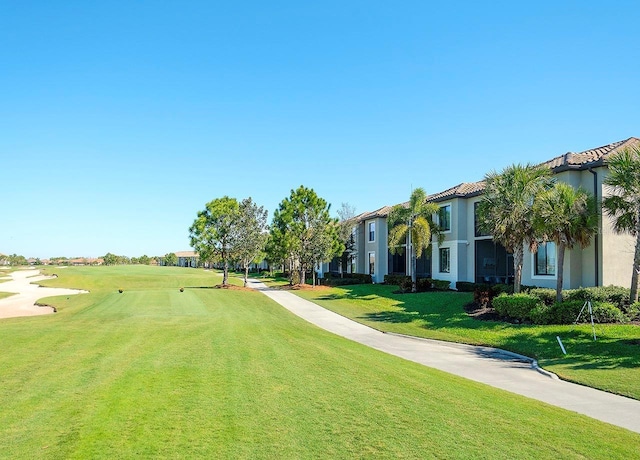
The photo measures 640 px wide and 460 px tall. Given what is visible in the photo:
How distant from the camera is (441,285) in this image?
31.1m

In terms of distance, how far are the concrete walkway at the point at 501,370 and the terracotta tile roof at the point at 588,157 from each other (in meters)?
11.3

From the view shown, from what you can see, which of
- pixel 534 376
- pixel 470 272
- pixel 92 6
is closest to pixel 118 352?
pixel 534 376

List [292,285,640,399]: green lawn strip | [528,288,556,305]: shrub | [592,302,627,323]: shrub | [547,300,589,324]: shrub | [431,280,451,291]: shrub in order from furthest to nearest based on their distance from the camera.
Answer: [431,280,451,291]: shrub
[528,288,556,305]: shrub
[547,300,589,324]: shrub
[592,302,627,323]: shrub
[292,285,640,399]: green lawn strip

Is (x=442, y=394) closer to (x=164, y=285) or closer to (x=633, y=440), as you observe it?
(x=633, y=440)

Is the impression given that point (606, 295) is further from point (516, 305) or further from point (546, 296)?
point (516, 305)

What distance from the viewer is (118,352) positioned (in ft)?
36.1

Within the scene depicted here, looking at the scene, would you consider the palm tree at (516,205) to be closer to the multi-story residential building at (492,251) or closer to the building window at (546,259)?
the multi-story residential building at (492,251)

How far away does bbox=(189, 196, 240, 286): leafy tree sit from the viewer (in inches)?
1446

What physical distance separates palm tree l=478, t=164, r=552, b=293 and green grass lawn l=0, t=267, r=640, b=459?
11.2m

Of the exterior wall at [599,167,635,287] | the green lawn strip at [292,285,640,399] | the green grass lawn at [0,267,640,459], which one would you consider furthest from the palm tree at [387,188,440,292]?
the green grass lawn at [0,267,640,459]

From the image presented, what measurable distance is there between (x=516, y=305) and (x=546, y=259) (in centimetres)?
702

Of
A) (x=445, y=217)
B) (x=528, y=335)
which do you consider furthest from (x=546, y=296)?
(x=445, y=217)

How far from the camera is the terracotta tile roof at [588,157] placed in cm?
2147

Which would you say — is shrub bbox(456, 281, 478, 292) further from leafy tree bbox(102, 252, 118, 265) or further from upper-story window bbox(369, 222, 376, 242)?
leafy tree bbox(102, 252, 118, 265)
